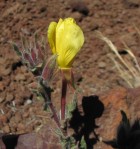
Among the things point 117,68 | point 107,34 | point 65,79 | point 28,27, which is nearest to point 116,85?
point 117,68

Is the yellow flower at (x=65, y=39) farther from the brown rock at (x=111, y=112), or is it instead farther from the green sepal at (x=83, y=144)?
the brown rock at (x=111, y=112)

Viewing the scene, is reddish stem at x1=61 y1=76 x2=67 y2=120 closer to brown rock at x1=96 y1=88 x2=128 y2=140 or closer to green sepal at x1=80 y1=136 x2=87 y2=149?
green sepal at x1=80 y1=136 x2=87 y2=149

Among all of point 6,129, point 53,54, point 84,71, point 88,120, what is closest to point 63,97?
point 53,54

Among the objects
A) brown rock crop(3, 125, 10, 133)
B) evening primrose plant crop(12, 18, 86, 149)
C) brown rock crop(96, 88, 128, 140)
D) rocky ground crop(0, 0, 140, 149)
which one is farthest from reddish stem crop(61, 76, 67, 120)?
brown rock crop(3, 125, 10, 133)

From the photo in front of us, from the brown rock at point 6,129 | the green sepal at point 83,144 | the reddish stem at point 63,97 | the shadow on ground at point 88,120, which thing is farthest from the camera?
the brown rock at point 6,129

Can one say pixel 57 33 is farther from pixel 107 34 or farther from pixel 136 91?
pixel 107 34

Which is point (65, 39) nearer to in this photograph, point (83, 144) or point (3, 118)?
point (83, 144)

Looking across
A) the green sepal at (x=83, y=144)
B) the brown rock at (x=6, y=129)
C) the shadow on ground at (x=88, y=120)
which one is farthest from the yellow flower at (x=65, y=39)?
the brown rock at (x=6, y=129)
